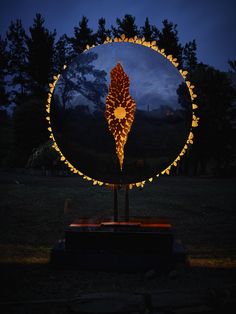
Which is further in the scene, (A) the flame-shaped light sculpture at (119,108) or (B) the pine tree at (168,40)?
(B) the pine tree at (168,40)

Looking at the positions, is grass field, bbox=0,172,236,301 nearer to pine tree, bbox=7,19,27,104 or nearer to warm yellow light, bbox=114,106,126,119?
warm yellow light, bbox=114,106,126,119

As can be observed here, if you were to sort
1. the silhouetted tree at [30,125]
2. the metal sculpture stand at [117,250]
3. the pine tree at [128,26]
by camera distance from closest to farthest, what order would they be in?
the metal sculpture stand at [117,250]
the silhouetted tree at [30,125]
the pine tree at [128,26]

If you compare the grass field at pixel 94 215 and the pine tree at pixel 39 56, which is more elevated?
the pine tree at pixel 39 56

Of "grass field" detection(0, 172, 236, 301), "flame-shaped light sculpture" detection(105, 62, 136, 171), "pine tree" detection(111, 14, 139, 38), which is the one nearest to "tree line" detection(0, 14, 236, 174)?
"pine tree" detection(111, 14, 139, 38)

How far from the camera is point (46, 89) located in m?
35.7

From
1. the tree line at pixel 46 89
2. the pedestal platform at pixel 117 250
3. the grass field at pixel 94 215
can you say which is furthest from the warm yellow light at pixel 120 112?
the tree line at pixel 46 89

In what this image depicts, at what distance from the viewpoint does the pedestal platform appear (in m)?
4.94

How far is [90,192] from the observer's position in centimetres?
1423

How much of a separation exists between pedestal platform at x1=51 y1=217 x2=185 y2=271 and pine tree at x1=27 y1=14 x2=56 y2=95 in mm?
31565

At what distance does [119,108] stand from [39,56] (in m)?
32.9

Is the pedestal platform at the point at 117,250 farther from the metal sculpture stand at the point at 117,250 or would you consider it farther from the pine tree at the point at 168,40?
the pine tree at the point at 168,40

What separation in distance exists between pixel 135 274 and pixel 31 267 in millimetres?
1456

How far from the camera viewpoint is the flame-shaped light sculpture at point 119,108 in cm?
508

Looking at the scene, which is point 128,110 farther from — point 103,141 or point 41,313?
point 41,313
